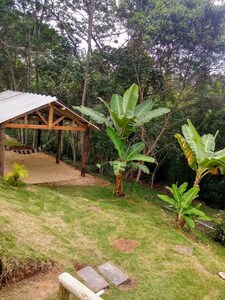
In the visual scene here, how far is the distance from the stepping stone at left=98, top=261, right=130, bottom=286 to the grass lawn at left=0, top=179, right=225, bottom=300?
0.13m

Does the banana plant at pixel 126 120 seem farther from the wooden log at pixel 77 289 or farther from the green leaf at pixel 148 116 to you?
the wooden log at pixel 77 289

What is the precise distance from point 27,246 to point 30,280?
0.53m

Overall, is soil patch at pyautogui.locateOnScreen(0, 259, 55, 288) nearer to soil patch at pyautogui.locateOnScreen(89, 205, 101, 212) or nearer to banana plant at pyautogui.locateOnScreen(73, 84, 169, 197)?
soil patch at pyautogui.locateOnScreen(89, 205, 101, 212)

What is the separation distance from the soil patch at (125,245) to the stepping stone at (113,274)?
0.68m

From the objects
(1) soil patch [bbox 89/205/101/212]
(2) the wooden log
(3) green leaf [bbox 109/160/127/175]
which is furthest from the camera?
(3) green leaf [bbox 109/160/127/175]

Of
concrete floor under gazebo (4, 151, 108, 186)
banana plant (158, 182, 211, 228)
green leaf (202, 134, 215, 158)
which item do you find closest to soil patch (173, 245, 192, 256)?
banana plant (158, 182, 211, 228)

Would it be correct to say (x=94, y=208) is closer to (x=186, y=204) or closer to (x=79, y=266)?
(x=186, y=204)

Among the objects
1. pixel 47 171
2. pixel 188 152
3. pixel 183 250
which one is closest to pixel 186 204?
pixel 183 250

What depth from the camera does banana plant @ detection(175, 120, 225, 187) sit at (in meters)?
6.46

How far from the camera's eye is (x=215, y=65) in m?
10.1

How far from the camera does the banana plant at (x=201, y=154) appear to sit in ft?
21.2

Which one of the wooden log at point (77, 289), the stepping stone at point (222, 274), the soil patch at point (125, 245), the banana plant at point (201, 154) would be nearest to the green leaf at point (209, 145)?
the banana plant at point (201, 154)

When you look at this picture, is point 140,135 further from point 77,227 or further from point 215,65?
point 77,227

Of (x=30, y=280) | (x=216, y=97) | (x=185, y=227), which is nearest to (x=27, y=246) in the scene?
(x=30, y=280)
